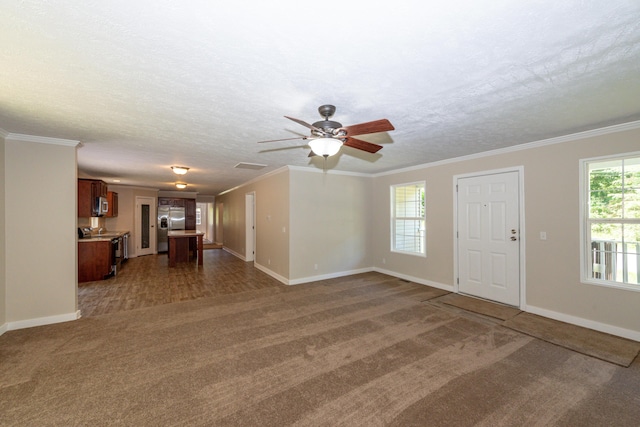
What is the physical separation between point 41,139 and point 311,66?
3776mm

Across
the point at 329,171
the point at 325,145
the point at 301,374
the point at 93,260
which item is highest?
the point at 329,171

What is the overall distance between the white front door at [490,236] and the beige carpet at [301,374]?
0.99 m

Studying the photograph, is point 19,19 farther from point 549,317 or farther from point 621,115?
point 549,317

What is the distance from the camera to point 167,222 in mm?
9953

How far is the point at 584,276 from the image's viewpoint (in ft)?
10.7

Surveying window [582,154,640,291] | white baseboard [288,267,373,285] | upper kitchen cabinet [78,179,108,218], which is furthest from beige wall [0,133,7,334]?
window [582,154,640,291]

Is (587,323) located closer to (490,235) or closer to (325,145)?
(490,235)

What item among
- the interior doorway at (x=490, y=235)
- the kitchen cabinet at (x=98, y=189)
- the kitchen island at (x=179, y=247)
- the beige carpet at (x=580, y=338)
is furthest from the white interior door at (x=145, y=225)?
the beige carpet at (x=580, y=338)

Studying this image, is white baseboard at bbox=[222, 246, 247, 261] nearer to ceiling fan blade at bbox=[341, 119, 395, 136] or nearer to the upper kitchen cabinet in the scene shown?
the upper kitchen cabinet

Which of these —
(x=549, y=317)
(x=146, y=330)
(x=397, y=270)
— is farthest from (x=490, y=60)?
(x=397, y=270)

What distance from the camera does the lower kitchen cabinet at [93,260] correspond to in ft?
17.7

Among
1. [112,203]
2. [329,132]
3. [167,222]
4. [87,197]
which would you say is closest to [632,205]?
[329,132]

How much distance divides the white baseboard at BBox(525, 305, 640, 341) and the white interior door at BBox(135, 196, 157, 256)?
10.3 meters

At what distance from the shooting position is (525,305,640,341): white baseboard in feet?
9.62
